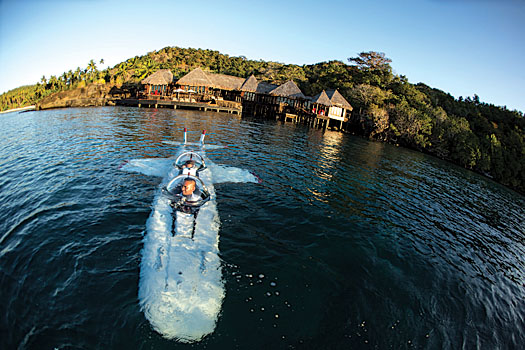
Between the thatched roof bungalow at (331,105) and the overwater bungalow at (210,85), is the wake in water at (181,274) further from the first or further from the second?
the overwater bungalow at (210,85)

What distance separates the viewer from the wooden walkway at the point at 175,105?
42781 millimetres

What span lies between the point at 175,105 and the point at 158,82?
746 centimetres

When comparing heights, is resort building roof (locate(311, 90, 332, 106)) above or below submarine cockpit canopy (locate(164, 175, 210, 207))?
above

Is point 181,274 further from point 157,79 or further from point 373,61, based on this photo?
point 373,61

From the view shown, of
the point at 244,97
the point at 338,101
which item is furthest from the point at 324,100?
the point at 244,97

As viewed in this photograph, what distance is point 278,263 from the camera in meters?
6.90

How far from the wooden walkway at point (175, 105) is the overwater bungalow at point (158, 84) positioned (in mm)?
2883

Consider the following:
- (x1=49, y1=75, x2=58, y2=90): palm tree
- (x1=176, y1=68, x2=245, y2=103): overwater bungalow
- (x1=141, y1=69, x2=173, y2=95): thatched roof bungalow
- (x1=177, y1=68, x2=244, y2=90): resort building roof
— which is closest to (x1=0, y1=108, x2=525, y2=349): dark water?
(x1=177, y1=68, x2=244, y2=90): resort building roof

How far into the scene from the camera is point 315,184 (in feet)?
44.9

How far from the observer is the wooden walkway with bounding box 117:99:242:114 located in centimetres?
4278

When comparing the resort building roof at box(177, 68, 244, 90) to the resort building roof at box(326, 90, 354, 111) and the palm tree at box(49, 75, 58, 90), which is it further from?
the palm tree at box(49, 75, 58, 90)

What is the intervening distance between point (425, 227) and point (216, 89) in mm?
47800

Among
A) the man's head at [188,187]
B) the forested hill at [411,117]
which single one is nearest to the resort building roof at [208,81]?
the forested hill at [411,117]

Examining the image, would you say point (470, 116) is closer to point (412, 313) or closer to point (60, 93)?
point (412, 313)
